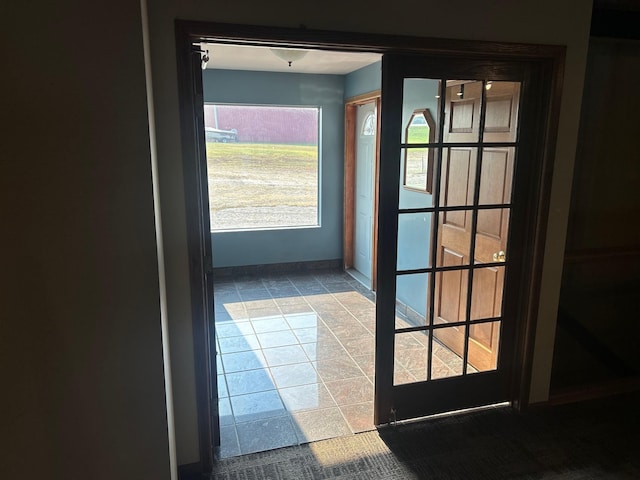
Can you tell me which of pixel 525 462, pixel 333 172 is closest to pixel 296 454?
pixel 525 462

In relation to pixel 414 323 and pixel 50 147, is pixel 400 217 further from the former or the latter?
pixel 50 147

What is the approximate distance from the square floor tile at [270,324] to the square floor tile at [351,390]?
1.03 m

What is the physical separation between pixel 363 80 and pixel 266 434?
3797 mm

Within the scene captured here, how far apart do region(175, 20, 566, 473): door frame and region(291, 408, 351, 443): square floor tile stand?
1.72 feet

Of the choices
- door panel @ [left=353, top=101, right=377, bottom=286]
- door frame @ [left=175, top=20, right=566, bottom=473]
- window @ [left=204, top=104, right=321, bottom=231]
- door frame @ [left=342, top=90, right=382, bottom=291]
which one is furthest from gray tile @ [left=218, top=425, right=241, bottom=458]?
window @ [left=204, top=104, right=321, bottom=231]

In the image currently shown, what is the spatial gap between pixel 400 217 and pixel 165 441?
1.53 meters

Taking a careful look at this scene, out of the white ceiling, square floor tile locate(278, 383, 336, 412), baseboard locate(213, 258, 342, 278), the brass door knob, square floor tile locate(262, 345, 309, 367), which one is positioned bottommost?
square floor tile locate(278, 383, 336, 412)

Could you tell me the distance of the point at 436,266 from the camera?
8.55ft

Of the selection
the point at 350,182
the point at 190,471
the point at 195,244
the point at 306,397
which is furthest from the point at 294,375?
the point at 350,182

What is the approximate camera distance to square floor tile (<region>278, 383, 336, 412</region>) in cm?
292

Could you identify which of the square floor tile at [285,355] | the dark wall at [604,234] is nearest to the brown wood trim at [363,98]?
the dark wall at [604,234]

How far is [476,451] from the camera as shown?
2484 millimetres

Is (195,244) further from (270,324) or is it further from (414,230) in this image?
(270,324)

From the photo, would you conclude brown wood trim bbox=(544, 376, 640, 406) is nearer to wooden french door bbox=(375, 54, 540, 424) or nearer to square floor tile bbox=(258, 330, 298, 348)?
wooden french door bbox=(375, 54, 540, 424)
